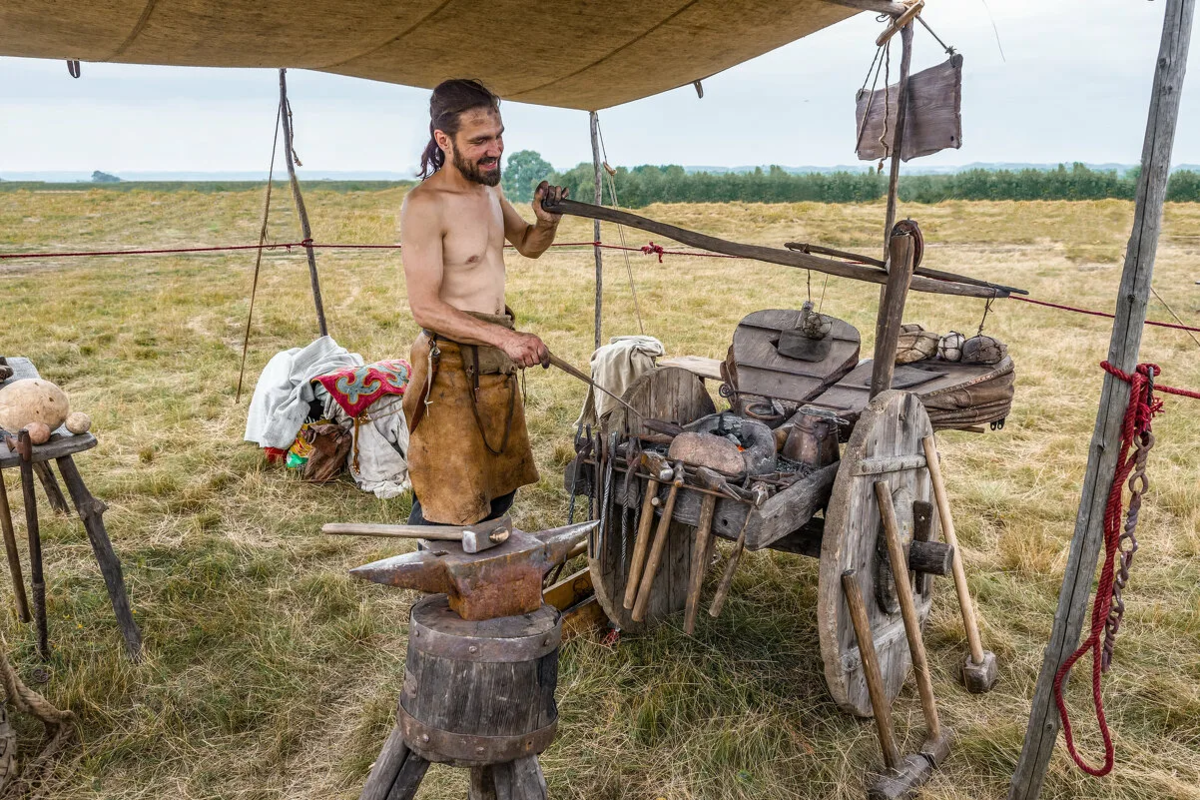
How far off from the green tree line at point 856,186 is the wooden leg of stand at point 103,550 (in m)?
31.2

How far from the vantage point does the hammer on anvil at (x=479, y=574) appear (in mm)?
1499

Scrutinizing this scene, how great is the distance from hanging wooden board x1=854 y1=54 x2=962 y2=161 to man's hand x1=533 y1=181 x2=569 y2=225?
6.99ft

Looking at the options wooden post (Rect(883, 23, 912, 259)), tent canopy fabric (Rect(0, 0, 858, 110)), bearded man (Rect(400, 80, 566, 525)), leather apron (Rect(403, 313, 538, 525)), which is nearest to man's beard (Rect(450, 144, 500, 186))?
bearded man (Rect(400, 80, 566, 525))

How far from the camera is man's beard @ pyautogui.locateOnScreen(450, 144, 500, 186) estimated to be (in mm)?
2838

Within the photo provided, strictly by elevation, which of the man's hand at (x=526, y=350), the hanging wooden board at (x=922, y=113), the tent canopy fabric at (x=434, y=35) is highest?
the tent canopy fabric at (x=434, y=35)

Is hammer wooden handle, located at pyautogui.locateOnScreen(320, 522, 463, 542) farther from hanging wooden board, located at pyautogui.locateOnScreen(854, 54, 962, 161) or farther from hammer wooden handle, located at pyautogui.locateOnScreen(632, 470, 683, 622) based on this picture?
hanging wooden board, located at pyautogui.locateOnScreen(854, 54, 962, 161)

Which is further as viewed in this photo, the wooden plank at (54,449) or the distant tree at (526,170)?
the distant tree at (526,170)

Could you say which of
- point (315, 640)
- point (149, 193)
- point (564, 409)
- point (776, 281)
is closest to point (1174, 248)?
point (776, 281)

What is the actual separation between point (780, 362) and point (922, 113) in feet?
5.01

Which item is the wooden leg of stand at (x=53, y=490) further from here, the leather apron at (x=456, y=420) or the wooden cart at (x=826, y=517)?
Result: the wooden cart at (x=826, y=517)

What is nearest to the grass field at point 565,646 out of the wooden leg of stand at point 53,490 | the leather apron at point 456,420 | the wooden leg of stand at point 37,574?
the wooden leg of stand at point 37,574

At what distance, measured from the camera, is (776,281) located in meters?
15.7

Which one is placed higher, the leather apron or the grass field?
the leather apron

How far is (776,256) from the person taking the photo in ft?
9.25
